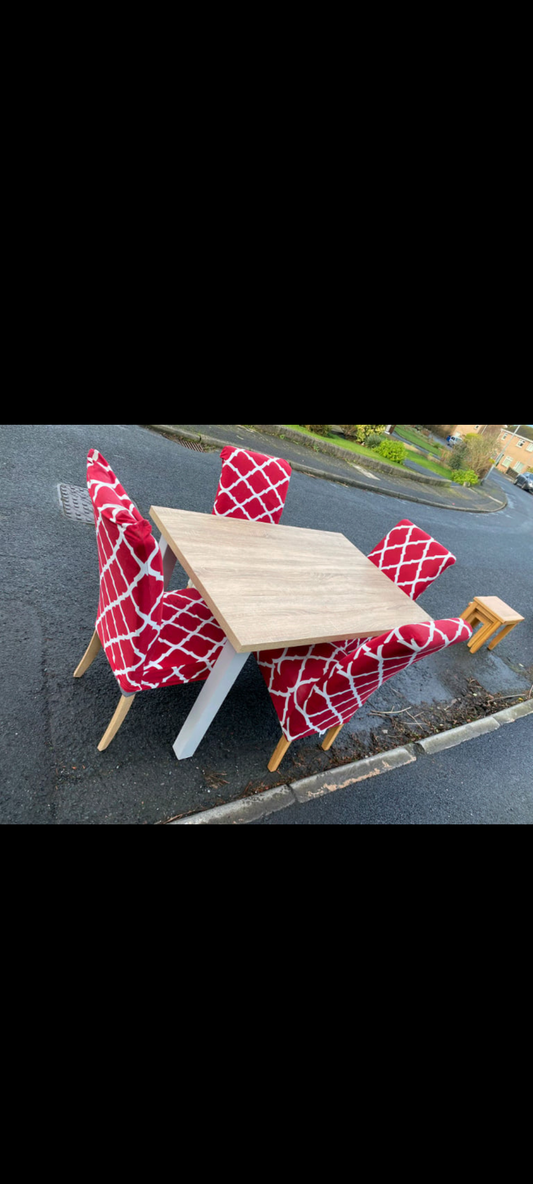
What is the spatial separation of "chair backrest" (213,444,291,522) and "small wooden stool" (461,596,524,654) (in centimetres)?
225

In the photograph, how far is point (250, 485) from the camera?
2.87m

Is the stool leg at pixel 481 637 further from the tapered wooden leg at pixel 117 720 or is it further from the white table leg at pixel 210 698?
the tapered wooden leg at pixel 117 720

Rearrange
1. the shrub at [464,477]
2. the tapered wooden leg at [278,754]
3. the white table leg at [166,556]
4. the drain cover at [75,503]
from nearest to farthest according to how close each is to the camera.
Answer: the tapered wooden leg at [278,754]
the white table leg at [166,556]
the drain cover at [75,503]
the shrub at [464,477]

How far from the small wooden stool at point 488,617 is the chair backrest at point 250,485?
2254 millimetres

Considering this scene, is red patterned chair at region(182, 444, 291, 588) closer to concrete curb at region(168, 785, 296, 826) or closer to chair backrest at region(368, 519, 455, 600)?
chair backrest at region(368, 519, 455, 600)

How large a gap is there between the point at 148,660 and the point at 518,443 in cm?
2117

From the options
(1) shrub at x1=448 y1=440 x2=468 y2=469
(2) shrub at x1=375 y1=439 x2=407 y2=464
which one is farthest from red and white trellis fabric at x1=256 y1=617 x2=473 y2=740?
(1) shrub at x1=448 y1=440 x2=468 y2=469

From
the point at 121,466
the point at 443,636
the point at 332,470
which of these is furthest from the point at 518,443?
the point at 443,636

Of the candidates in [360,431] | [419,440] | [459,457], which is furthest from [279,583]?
[419,440]

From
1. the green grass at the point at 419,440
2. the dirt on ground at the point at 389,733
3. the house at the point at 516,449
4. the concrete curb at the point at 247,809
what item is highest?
the house at the point at 516,449

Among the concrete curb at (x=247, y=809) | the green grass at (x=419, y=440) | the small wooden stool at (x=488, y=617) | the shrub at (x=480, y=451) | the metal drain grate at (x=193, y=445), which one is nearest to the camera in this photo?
the concrete curb at (x=247, y=809)

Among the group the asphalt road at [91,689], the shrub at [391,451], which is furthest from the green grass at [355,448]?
the asphalt road at [91,689]

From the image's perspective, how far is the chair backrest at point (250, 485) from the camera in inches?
111

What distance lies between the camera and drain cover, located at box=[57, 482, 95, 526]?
3416 millimetres
